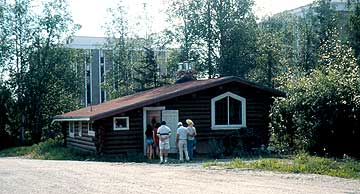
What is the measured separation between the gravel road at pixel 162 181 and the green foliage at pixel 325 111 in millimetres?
5750

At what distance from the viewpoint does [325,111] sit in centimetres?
2134

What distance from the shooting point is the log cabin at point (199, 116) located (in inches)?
958

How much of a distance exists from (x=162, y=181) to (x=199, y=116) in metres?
11.5

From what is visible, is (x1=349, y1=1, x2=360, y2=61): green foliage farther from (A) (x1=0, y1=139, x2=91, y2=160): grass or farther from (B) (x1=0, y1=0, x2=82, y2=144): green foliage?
(B) (x1=0, y1=0, x2=82, y2=144): green foliage

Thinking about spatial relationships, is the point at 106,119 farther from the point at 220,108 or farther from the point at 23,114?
the point at 23,114

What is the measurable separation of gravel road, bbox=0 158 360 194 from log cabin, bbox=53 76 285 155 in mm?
6484

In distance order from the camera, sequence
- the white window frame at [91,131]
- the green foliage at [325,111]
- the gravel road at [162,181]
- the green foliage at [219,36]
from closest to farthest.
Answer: the gravel road at [162,181]
the green foliage at [325,111]
the white window frame at [91,131]
the green foliage at [219,36]

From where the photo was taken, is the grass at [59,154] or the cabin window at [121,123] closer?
the grass at [59,154]

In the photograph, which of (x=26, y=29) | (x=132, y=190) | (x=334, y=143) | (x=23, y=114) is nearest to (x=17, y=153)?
(x=23, y=114)

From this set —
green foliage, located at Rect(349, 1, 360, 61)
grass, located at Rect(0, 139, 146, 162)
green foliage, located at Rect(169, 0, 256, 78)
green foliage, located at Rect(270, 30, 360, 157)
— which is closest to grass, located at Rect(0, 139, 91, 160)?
grass, located at Rect(0, 139, 146, 162)

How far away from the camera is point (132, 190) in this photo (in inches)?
491

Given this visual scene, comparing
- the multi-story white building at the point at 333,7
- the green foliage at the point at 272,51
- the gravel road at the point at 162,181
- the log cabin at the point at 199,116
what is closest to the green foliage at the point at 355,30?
the log cabin at the point at 199,116

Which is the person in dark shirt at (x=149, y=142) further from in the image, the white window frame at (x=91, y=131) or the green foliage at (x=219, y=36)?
the green foliage at (x=219, y=36)

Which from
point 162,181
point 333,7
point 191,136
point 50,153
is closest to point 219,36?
point 333,7
